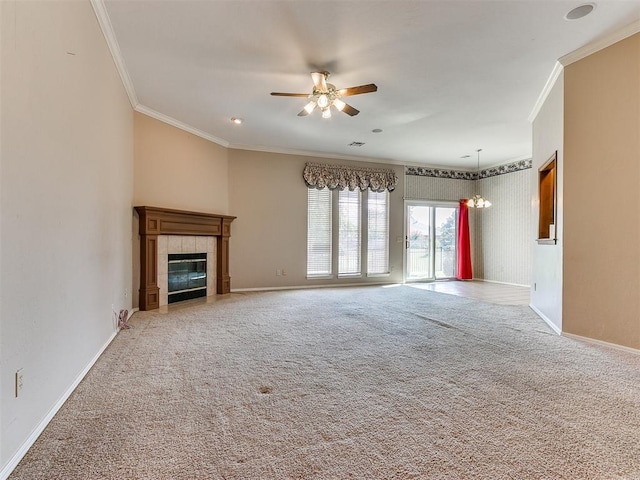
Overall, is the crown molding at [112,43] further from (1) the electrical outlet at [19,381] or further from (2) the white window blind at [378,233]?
(2) the white window blind at [378,233]

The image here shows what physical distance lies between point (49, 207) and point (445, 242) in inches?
321

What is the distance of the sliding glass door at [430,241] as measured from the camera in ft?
26.3

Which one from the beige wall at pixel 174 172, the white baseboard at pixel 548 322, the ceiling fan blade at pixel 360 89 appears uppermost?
the ceiling fan blade at pixel 360 89

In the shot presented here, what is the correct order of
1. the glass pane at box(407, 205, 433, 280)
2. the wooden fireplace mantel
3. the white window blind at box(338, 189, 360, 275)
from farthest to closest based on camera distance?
the glass pane at box(407, 205, 433, 280) < the white window blind at box(338, 189, 360, 275) < the wooden fireplace mantel

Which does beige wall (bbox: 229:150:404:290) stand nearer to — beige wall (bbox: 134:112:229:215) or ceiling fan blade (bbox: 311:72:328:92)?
beige wall (bbox: 134:112:229:215)

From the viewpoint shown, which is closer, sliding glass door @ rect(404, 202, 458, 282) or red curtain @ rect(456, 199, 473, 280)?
sliding glass door @ rect(404, 202, 458, 282)

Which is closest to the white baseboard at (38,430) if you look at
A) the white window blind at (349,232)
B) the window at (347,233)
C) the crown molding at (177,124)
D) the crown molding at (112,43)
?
the crown molding at (112,43)

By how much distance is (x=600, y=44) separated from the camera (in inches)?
122

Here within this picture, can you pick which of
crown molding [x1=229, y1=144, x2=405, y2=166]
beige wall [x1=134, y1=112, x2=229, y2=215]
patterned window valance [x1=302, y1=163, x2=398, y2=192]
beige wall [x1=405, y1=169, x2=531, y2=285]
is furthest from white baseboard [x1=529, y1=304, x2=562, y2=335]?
beige wall [x1=134, y1=112, x2=229, y2=215]

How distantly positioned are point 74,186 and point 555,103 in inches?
186

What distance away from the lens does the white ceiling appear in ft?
8.76

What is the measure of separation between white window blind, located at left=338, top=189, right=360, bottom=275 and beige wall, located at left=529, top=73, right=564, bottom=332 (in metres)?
3.46

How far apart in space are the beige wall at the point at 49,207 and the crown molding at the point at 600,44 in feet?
14.2

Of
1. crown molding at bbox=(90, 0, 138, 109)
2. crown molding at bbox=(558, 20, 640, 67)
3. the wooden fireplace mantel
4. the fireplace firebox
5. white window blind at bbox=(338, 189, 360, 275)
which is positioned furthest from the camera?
white window blind at bbox=(338, 189, 360, 275)
